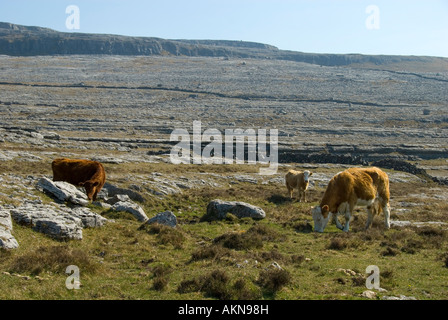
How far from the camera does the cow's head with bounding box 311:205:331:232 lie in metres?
18.1

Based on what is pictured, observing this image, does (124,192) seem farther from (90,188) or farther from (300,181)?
(300,181)

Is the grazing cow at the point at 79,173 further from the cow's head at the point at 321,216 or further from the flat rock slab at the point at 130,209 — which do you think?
the cow's head at the point at 321,216

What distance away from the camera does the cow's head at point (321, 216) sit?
18100mm

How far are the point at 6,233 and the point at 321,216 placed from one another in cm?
1262

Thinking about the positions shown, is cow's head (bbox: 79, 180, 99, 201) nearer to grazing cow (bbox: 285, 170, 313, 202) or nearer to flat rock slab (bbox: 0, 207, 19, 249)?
flat rock slab (bbox: 0, 207, 19, 249)

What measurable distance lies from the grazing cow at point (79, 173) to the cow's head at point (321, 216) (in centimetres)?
1152

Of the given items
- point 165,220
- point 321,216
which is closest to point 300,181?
point 321,216

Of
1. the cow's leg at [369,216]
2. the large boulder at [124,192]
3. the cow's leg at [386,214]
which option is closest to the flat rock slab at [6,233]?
the large boulder at [124,192]

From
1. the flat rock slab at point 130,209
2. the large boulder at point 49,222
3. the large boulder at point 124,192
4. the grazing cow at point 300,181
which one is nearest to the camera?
the large boulder at point 49,222

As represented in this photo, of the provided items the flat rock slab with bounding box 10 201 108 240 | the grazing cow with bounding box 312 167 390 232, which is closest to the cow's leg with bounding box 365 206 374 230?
the grazing cow with bounding box 312 167 390 232

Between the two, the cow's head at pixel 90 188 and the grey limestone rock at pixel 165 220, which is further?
the cow's head at pixel 90 188

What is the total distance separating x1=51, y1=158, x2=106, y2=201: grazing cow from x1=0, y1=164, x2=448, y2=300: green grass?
2319 mm
